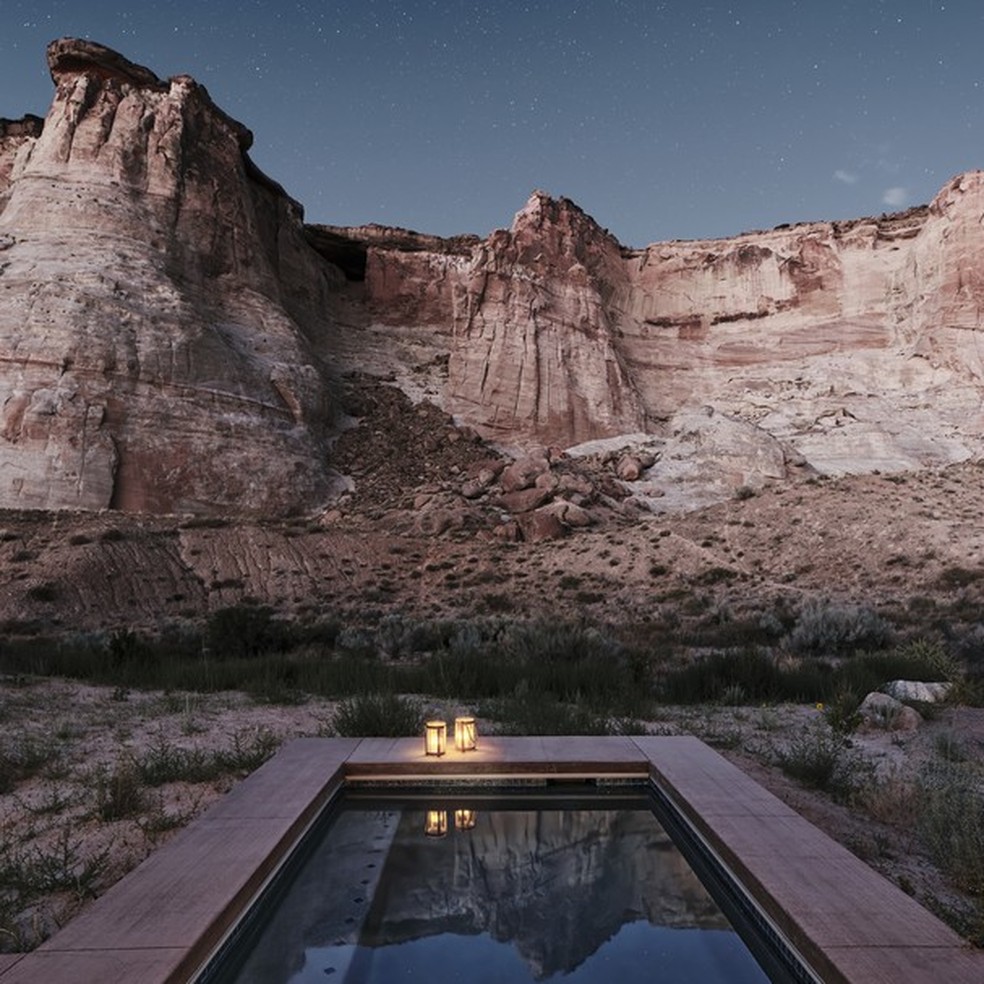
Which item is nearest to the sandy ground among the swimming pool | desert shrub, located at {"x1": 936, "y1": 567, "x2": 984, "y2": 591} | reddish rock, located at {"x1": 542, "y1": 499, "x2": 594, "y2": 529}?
the swimming pool

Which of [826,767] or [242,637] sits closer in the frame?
[826,767]

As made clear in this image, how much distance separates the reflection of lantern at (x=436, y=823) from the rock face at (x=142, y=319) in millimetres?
25066

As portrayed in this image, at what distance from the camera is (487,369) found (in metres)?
40.1

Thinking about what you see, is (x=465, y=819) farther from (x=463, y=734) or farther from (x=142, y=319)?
(x=142, y=319)

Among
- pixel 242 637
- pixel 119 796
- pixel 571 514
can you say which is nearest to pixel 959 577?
pixel 571 514

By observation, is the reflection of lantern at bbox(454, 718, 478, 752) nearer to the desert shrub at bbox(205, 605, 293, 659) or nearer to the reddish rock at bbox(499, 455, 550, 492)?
the desert shrub at bbox(205, 605, 293, 659)

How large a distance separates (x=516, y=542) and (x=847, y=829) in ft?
77.6

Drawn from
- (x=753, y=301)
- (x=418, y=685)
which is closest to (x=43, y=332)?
(x=418, y=685)

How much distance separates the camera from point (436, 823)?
439cm

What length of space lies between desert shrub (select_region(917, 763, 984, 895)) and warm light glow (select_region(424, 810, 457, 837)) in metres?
2.77

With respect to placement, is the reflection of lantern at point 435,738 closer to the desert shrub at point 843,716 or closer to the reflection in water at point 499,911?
the reflection in water at point 499,911

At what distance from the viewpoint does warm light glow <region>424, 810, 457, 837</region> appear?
4.26 metres

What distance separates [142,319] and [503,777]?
97.2 ft

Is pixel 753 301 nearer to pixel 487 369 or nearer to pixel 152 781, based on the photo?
pixel 487 369
